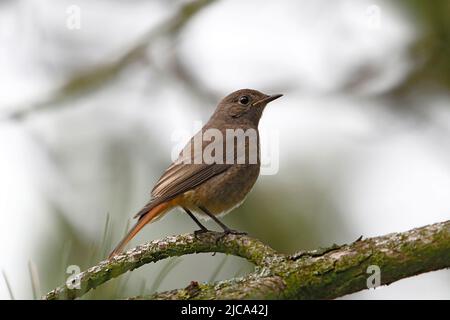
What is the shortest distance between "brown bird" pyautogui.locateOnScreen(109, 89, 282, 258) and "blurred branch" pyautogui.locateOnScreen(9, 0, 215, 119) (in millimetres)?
739

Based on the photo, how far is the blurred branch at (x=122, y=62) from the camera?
5.00 metres

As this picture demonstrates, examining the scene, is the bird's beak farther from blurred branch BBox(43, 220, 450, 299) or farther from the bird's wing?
blurred branch BBox(43, 220, 450, 299)

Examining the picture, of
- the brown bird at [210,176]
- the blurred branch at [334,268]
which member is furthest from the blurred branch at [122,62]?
the blurred branch at [334,268]

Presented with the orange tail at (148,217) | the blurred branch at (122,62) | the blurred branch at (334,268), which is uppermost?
the blurred branch at (122,62)

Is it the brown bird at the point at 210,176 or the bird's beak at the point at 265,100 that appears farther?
the bird's beak at the point at 265,100

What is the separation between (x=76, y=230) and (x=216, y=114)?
89.6 inches

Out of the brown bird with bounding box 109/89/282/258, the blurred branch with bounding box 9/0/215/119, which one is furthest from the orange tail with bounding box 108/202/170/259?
the blurred branch with bounding box 9/0/215/119

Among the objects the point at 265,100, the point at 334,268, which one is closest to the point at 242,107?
the point at 265,100

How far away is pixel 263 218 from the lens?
4.60 m

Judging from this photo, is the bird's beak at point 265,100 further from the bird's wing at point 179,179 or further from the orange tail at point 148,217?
the orange tail at point 148,217

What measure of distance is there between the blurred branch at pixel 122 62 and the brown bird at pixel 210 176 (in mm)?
739

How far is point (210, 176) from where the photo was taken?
5219 millimetres

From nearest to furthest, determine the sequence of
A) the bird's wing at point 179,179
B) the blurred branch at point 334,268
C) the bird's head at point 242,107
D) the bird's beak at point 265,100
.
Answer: the blurred branch at point 334,268 < the bird's wing at point 179,179 < the bird's beak at point 265,100 < the bird's head at point 242,107
